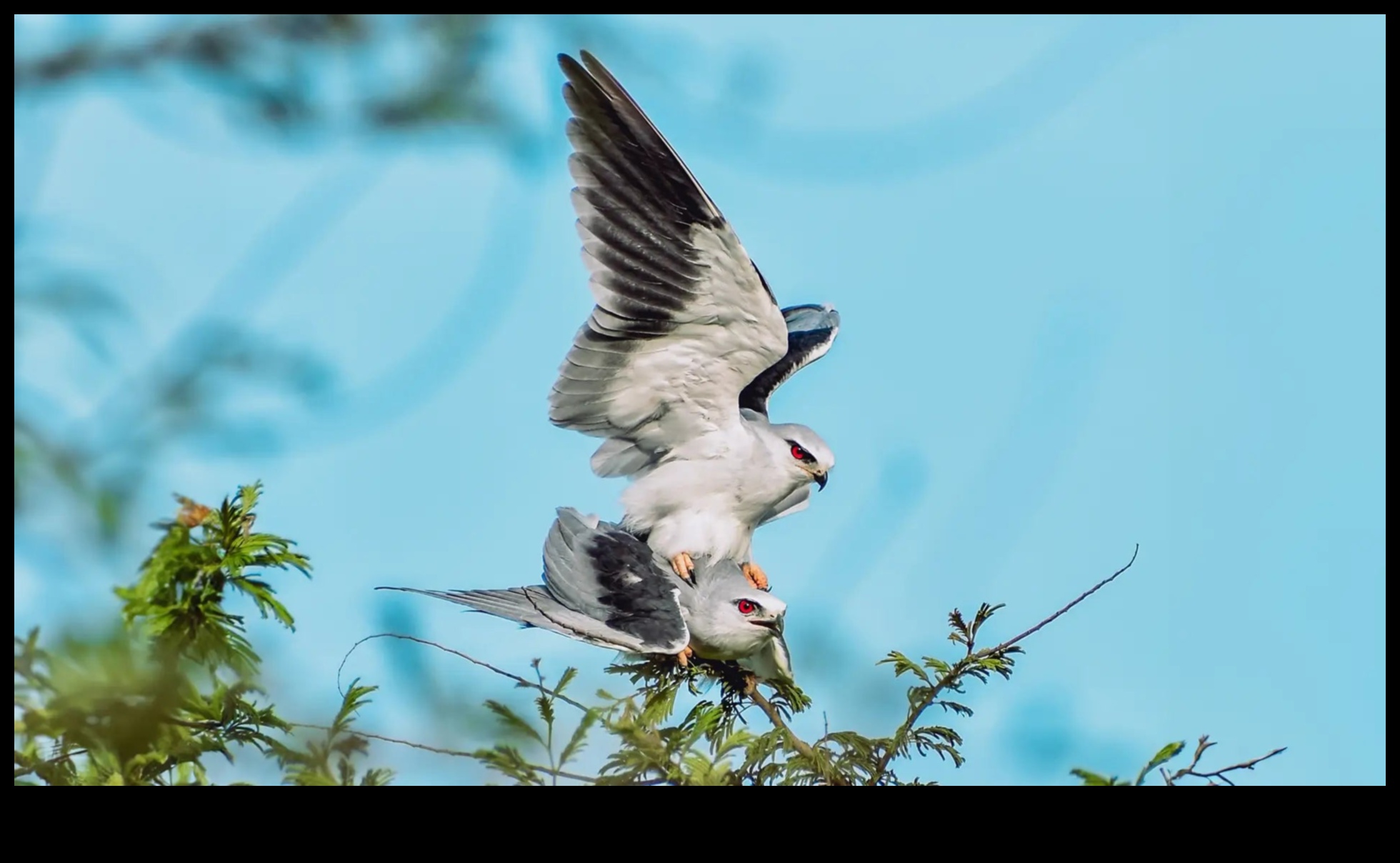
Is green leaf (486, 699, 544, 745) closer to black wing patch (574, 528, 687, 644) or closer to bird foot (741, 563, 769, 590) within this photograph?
black wing patch (574, 528, 687, 644)

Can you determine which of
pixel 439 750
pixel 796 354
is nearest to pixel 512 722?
pixel 439 750

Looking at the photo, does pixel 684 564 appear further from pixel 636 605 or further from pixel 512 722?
pixel 512 722

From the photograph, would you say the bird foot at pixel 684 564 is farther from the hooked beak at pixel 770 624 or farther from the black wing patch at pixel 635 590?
the hooked beak at pixel 770 624

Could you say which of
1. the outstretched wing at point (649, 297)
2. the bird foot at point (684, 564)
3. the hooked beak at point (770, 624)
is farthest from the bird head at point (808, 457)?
the hooked beak at point (770, 624)

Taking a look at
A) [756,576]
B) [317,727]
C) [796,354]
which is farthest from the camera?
[796,354]

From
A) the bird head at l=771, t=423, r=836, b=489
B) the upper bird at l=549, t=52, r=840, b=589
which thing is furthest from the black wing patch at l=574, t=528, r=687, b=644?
the bird head at l=771, t=423, r=836, b=489

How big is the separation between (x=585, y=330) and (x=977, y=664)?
5.75ft

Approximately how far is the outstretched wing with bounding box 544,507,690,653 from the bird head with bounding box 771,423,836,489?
2.04 feet

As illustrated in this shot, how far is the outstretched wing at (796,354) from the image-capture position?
533 centimetres

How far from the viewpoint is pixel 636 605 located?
3998 mm

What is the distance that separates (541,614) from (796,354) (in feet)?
6.52
